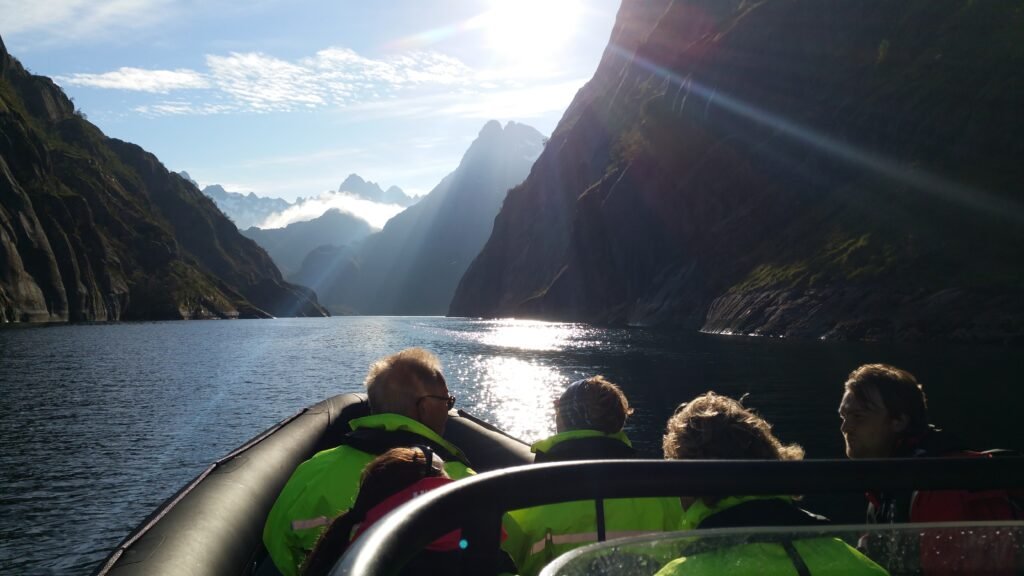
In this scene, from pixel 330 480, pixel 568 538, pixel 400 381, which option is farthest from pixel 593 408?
pixel 330 480

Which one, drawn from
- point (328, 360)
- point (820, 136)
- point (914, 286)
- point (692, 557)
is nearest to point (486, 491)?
point (692, 557)

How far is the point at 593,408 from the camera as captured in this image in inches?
232

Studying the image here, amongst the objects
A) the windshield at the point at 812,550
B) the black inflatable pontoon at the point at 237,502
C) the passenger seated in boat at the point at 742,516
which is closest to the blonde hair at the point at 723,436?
the passenger seated in boat at the point at 742,516

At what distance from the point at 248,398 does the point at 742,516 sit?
1575 inches

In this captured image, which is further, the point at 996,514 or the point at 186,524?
the point at 186,524

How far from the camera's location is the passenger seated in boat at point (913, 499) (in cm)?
219

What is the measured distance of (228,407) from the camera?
3650 centimetres

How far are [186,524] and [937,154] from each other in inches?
4271

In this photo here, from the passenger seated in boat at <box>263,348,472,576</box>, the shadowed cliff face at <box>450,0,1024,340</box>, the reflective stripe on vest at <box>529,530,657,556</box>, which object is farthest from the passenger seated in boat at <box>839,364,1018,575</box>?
the shadowed cliff face at <box>450,0,1024,340</box>

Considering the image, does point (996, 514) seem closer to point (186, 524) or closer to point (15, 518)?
point (186, 524)

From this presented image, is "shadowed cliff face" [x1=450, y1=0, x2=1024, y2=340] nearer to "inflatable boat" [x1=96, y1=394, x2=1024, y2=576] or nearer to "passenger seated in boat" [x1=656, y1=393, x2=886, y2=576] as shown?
"passenger seated in boat" [x1=656, y1=393, x2=886, y2=576]

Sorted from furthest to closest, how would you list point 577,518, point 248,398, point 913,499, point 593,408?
point 248,398 < point 593,408 < point 577,518 < point 913,499

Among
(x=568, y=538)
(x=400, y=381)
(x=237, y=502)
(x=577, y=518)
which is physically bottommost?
(x=237, y=502)

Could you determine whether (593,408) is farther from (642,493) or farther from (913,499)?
(642,493)
